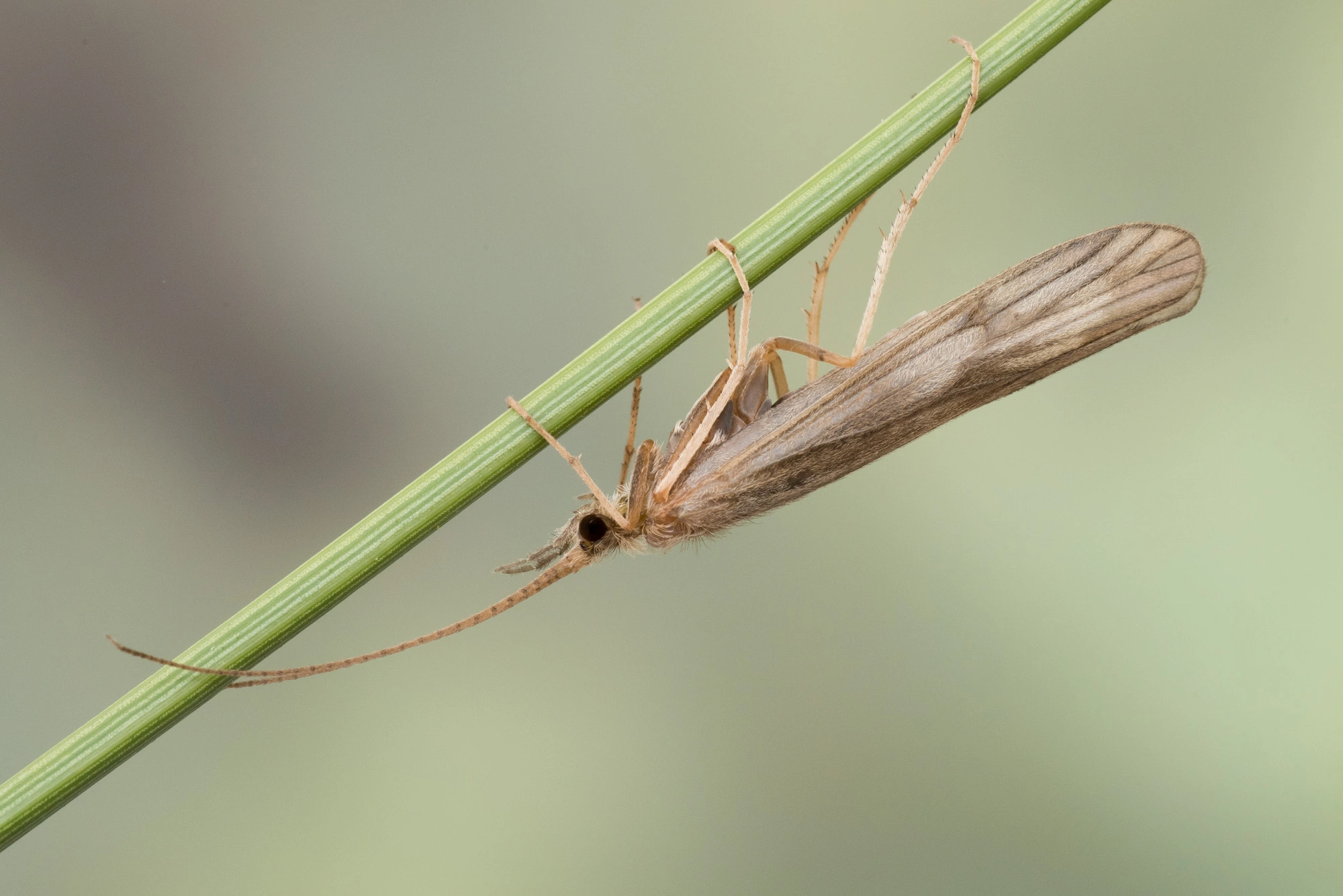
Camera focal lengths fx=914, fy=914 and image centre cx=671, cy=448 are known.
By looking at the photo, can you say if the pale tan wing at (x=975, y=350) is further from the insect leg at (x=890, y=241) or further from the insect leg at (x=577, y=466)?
the insect leg at (x=577, y=466)

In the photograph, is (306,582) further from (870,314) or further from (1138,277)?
(1138,277)

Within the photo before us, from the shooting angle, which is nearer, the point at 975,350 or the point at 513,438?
the point at 513,438

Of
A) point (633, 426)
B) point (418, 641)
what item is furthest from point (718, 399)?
point (418, 641)

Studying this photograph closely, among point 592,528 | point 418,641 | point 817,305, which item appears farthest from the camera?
point 817,305

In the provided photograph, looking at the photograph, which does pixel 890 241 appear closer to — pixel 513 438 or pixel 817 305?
pixel 817 305

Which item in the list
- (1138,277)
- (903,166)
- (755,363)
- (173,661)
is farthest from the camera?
(755,363)

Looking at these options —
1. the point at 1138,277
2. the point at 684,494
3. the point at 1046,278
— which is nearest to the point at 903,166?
the point at 1046,278

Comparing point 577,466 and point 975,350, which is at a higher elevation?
point 577,466

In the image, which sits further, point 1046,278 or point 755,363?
point 755,363
